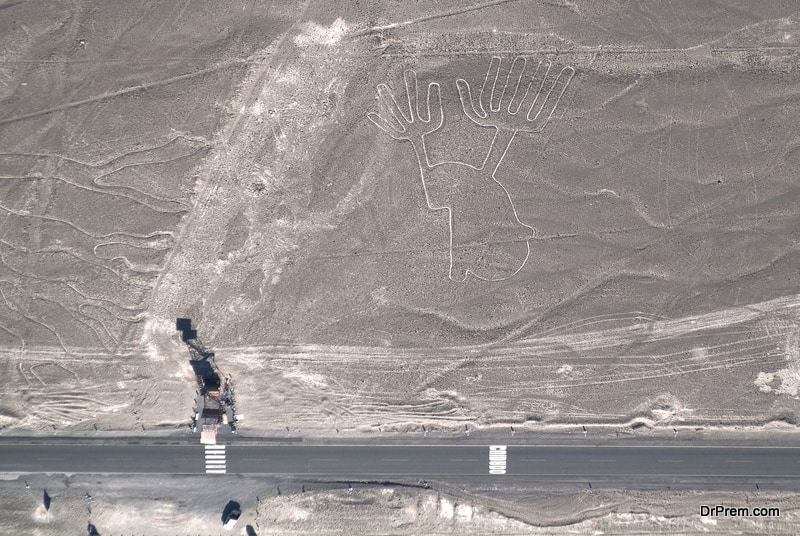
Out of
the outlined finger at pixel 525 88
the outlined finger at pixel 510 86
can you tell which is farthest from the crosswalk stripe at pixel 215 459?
the outlined finger at pixel 525 88

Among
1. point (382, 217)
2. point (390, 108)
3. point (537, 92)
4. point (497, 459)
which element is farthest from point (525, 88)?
point (497, 459)

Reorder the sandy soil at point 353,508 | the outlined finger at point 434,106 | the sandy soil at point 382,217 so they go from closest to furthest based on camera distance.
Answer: the sandy soil at point 382,217 → the outlined finger at point 434,106 → the sandy soil at point 353,508

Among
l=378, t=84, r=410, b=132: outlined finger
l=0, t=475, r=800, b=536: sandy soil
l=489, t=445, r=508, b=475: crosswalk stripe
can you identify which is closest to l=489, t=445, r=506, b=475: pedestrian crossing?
l=489, t=445, r=508, b=475: crosswalk stripe

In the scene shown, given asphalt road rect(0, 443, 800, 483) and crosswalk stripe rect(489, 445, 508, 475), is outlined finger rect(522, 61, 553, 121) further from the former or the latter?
asphalt road rect(0, 443, 800, 483)

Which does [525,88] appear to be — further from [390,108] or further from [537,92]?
[390,108]

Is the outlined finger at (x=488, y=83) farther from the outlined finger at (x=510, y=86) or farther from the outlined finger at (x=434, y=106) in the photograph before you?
the outlined finger at (x=434, y=106)

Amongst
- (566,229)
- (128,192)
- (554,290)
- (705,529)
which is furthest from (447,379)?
(128,192)

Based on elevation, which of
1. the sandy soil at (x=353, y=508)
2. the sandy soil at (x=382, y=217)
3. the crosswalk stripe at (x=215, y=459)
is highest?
the sandy soil at (x=382, y=217)
